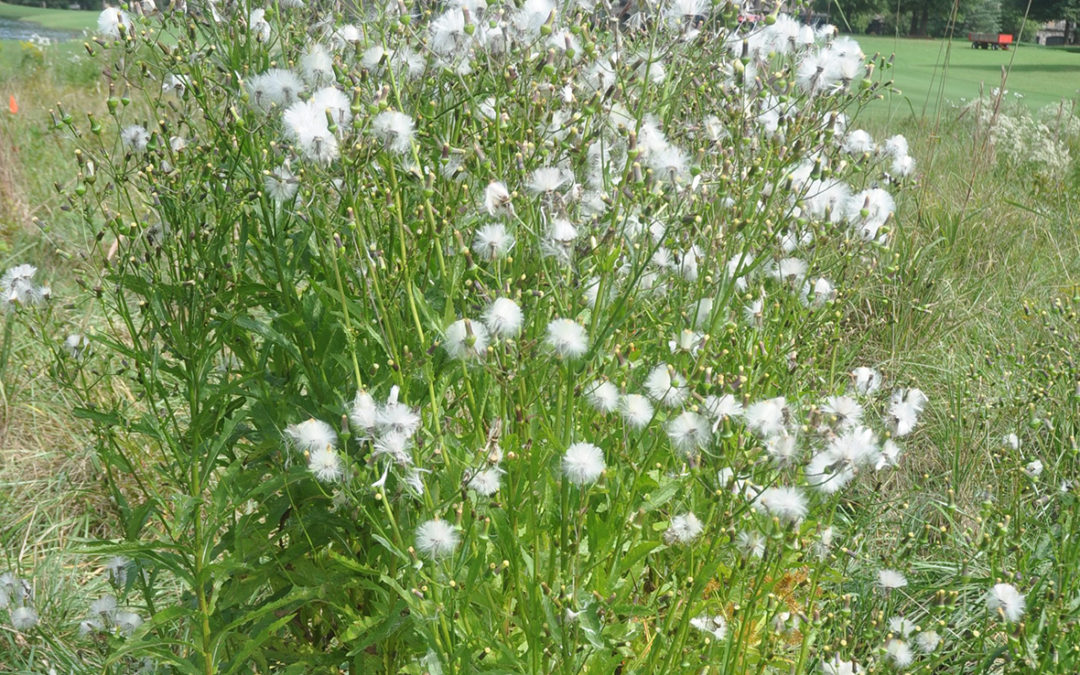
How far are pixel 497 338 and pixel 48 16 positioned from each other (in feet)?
187

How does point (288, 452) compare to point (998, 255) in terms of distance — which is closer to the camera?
point (288, 452)

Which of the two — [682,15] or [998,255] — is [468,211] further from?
[998,255]

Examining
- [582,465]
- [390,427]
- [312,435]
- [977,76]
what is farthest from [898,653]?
[977,76]

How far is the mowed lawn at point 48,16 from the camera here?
41897 mm

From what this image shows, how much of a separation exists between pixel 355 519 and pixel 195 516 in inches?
15.0

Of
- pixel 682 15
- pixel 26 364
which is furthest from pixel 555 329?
pixel 26 364

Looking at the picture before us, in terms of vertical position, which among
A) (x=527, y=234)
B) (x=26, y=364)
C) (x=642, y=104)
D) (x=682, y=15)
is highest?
(x=682, y=15)

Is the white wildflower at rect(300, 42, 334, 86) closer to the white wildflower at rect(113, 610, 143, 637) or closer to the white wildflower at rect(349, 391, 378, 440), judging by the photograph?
the white wildflower at rect(349, 391, 378, 440)

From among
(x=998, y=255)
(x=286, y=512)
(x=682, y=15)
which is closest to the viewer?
(x=682, y=15)

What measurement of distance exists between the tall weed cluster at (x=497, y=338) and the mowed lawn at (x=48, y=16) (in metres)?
41.0

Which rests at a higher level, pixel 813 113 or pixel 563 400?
pixel 813 113

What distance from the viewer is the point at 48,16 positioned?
5012cm

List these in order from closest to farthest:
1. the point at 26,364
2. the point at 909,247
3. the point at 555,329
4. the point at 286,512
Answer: the point at 555,329 < the point at 286,512 < the point at 26,364 < the point at 909,247

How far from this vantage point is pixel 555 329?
5.82 ft
